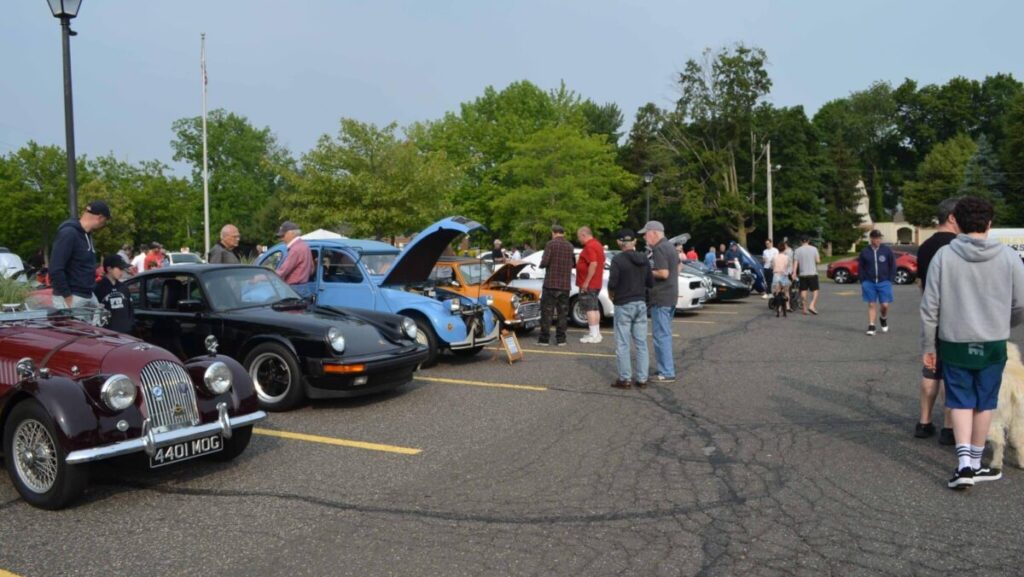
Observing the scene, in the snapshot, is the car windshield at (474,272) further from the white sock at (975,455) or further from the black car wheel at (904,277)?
the black car wheel at (904,277)

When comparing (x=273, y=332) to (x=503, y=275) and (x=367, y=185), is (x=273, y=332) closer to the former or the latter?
(x=503, y=275)

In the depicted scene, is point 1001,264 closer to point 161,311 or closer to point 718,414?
point 718,414

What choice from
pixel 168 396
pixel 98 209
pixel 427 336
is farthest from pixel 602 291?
pixel 168 396

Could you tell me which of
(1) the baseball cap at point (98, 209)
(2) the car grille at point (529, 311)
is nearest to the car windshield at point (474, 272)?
(2) the car grille at point (529, 311)

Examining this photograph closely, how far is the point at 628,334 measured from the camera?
8.79 meters

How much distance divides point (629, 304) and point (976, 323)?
159 inches

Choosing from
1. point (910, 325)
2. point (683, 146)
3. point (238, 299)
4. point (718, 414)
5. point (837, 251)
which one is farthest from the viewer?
point (837, 251)

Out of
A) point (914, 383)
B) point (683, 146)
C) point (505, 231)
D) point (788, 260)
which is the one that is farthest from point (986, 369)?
point (683, 146)

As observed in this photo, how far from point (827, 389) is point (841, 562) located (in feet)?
16.3

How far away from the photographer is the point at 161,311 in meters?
8.20

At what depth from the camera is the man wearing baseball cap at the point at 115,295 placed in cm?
725

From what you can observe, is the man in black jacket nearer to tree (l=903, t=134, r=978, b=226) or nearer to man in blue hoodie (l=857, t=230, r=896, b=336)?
man in blue hoodie (l=857, t=230, r=896, b=336)

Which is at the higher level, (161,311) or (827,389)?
(161,311)

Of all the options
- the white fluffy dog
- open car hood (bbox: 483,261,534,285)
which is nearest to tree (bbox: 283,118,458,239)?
open car hood (bbox: 483,261,534,285)
